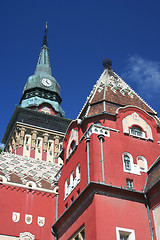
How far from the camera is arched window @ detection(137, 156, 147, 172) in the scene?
25.3 m

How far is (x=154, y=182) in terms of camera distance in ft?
75.2

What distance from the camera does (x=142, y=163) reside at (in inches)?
1009

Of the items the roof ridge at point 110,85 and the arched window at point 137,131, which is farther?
the roof ridge at point 110,85

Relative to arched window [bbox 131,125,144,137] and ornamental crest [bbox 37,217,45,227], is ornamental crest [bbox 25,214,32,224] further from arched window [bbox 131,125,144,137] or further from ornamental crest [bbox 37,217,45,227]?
arched window [bbox 131,125,144,137]

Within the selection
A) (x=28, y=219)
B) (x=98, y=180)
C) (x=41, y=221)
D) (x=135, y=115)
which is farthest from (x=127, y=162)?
(x=28, y=219)

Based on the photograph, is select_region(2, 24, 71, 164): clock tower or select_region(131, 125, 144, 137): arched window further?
select_region(2, 24, 71, 164): clock tower

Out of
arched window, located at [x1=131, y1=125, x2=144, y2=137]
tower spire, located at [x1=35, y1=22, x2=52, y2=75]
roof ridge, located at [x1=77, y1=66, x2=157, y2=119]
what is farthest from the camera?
tower spire, located at [x1=35, y1=22, x2=52, y2=75]

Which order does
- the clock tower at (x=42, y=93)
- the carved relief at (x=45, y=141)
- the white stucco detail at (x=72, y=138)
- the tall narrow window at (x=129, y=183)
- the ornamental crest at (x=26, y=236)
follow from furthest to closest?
the clock tower at (x=42, y=93) < the carved relief at (x=45, y=141) < the white stucco detail at (x=72, y=138) < the ornamental crest at (x=26, y=236) < the tall narrow window at (x=129, y=183)

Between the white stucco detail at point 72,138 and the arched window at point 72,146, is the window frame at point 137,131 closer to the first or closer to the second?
the white stucco detail at point 72,138

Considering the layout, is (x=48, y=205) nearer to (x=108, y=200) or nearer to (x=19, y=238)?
(x=19, y=238)

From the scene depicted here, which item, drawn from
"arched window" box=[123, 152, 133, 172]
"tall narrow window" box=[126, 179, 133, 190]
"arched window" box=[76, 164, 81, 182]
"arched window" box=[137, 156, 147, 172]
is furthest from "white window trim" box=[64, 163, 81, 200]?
"arched window" box=[137, 156, 147, 172]

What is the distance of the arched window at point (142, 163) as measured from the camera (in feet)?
83.0

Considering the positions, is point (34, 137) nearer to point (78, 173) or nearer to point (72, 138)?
point (72, 138)

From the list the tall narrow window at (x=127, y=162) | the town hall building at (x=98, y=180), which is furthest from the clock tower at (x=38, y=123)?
the tall narrow window at (x=127, y=162)
